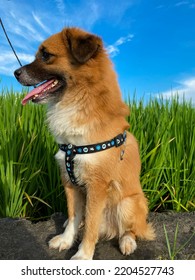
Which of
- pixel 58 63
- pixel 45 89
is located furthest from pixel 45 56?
pixel 45 89

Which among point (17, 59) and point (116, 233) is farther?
point (17, 59)

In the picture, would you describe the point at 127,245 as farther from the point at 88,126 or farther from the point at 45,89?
the point at 45,89

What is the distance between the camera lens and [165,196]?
4375 millimetres

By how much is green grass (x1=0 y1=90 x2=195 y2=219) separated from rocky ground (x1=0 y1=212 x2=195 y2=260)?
0.37 metres

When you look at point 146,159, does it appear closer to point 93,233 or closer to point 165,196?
point 165,196

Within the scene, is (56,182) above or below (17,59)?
below

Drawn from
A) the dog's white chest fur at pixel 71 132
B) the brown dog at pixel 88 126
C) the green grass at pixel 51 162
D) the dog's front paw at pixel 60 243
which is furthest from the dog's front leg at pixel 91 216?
the green grass at pixel 51 162

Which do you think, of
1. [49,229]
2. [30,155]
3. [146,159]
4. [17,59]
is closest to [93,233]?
[49,229]

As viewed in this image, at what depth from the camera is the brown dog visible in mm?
2588

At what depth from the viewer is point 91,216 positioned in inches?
101

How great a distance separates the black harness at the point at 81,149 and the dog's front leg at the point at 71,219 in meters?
0.14

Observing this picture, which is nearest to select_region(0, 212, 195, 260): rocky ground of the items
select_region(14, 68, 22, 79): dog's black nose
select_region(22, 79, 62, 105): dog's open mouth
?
select_region(22, 79, 62, 105): dog's open mouth

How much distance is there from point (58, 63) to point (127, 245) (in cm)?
149

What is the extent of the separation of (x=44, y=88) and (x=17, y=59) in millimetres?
1156
